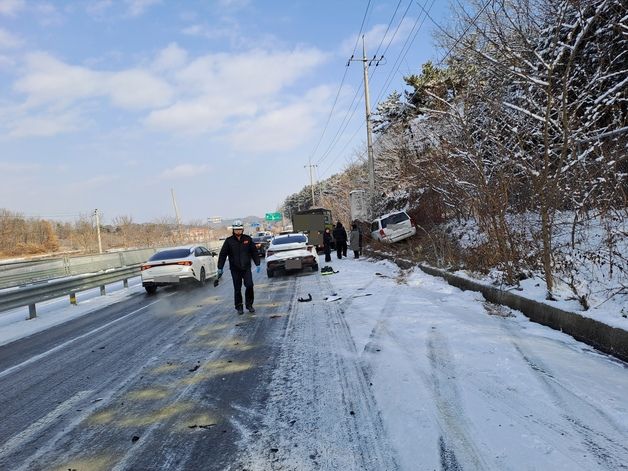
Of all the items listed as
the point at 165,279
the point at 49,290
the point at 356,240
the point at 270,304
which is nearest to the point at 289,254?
the point at 165,279

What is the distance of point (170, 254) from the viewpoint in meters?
15.4

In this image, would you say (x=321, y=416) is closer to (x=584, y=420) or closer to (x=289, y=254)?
(x=584, y=420)

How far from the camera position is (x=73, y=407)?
14.6 feet

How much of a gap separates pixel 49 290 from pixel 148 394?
29.7 feet

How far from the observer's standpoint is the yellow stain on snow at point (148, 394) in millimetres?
4512

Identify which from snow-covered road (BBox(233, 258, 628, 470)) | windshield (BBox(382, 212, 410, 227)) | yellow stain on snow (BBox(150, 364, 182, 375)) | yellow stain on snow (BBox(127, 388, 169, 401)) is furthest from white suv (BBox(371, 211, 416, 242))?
yellow stain on snow (BBox(127, 388, 169, 401))

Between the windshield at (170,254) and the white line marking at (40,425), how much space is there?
1059 cm

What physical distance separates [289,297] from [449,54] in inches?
327

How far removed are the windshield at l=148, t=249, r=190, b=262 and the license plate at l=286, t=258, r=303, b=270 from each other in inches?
140

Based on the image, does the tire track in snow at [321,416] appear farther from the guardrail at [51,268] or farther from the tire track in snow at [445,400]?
the guardrail at [51,268]

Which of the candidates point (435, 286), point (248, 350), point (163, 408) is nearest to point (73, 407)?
point (163, 408)

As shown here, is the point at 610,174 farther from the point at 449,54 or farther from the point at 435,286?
the point at 449,54

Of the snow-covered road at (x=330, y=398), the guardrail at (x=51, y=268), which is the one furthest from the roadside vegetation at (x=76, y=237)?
the snow-covered road at (x=330, y=398)

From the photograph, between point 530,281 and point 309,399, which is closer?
point 309,399
